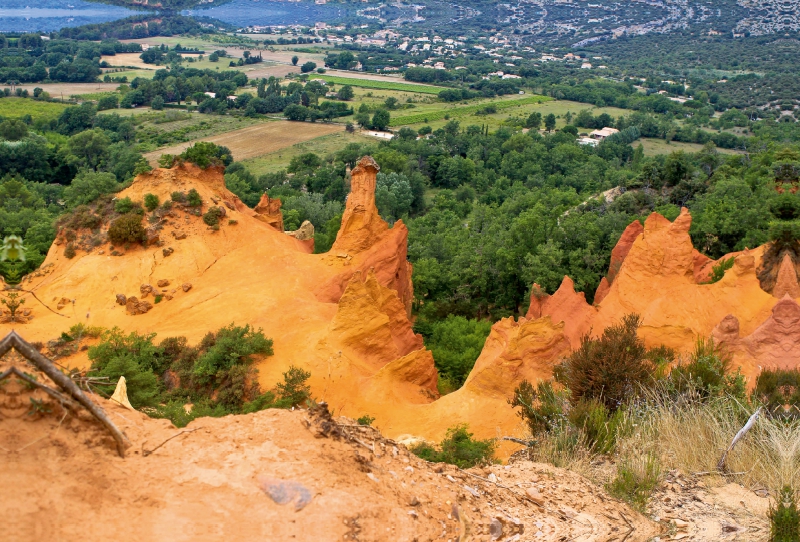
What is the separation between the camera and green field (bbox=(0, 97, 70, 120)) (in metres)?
90.5

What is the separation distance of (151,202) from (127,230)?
1.78 meters

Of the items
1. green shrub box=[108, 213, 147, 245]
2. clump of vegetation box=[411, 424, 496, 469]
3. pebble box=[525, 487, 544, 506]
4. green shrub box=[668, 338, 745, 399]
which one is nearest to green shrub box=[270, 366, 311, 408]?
clump of vegetation box=[411, 424, 496, 469]

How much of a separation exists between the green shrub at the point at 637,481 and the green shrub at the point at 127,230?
2336 cm

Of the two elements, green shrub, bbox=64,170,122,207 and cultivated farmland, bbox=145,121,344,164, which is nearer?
green shrub, bbox=64,170,122,207

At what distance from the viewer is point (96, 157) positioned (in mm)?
70000

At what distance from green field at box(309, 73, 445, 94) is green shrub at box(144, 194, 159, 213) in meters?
107

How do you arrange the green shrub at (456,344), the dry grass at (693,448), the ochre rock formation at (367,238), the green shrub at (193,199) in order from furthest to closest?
the green shrub at (193,199), the ochre rock formation at (367,238), the green shrub at (456,344), the dry grass at (693,448)

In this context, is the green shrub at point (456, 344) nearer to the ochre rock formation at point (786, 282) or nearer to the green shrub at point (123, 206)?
the ochre rock formation at point (786, 282)

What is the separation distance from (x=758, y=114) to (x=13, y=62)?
130 m

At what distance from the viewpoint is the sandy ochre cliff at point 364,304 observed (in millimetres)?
19297

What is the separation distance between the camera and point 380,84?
138250mm

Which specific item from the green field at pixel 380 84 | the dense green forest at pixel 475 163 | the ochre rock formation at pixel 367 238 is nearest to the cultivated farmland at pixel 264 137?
the dense green forest at pixel 475 163

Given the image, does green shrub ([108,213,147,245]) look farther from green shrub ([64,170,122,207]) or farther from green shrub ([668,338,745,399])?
green shrub ([668,338,745,399])

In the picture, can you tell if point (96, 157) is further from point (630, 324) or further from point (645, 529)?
point (645, 529)
